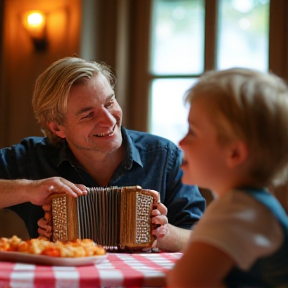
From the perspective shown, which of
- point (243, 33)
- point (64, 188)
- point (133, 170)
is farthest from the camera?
point (243, 33)

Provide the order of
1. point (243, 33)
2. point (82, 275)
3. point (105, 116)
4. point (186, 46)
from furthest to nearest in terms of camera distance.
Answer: point (186, 46) → point (243, 33) → point (105, 116) → point (82, 275)

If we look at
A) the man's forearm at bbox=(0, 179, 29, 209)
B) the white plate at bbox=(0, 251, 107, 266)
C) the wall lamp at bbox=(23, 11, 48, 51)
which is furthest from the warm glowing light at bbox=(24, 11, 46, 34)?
the white plate at bbox=(0, 251, 107, 266)

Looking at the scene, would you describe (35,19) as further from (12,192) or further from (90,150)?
(12,192)

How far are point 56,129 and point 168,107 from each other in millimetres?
2353

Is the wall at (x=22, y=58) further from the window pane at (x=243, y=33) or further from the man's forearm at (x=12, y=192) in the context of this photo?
the man's forearm at (x=12, y=192)

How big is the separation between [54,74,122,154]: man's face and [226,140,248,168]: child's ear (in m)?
1.17

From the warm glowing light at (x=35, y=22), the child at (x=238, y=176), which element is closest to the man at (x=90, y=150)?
the child at (x=238, y=176)

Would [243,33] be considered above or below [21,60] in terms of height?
above

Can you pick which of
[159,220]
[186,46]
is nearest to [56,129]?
[159,220]

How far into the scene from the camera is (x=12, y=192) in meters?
2.19

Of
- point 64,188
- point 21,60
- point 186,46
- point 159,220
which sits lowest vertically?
point 159,220

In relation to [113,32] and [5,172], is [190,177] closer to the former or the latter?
[5,172]

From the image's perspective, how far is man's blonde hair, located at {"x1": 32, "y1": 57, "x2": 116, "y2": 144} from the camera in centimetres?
231

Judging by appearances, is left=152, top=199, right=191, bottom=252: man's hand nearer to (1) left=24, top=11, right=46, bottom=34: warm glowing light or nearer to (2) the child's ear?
(2) the child's ear
